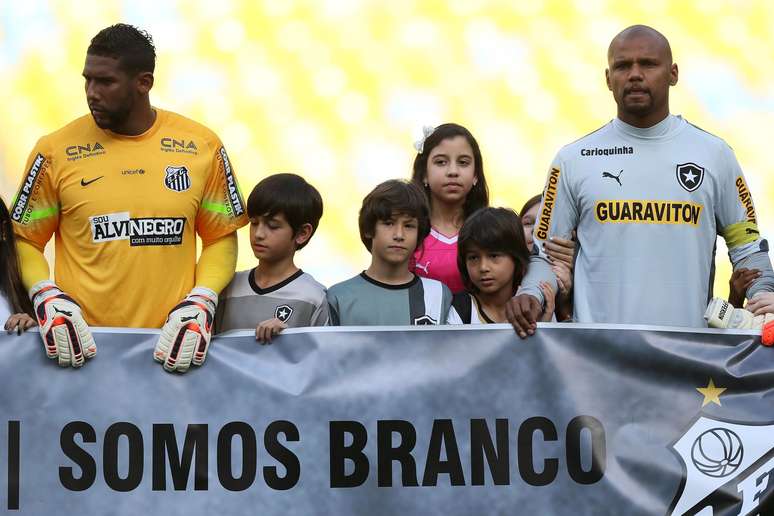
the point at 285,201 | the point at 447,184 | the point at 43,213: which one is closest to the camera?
the point at 43,213

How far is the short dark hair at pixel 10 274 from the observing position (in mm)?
4129

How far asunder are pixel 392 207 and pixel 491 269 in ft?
1.33

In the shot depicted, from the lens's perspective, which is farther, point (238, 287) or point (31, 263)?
point (238, 287)

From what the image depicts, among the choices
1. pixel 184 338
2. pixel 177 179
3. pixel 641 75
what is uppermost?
pixel 641 75

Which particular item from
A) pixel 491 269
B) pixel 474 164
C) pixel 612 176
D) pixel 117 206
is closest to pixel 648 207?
pixel 612 176

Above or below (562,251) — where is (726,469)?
below

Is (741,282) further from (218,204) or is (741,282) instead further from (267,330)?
(218,204)

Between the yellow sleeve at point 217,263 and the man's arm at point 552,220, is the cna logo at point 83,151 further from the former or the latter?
→ the man's arm at point 552,220

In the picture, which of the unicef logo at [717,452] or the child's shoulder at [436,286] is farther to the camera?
the child's shoulder at [436,286]

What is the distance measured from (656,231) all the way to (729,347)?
434mm

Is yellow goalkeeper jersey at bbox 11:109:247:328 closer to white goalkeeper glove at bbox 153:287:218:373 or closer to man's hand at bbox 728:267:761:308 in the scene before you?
white goalkeeper glove at bbox 153:287:218:373

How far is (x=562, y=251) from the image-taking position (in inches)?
167

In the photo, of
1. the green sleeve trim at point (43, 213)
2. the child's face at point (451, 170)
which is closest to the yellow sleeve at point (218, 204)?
the green sleeve trim at point (43, 213)

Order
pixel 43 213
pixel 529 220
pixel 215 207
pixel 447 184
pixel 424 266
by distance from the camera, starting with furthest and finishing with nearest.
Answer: pixel 529 220
pixel 447 184
pixel 424 266
pixel 215 207
pixel 43 213
